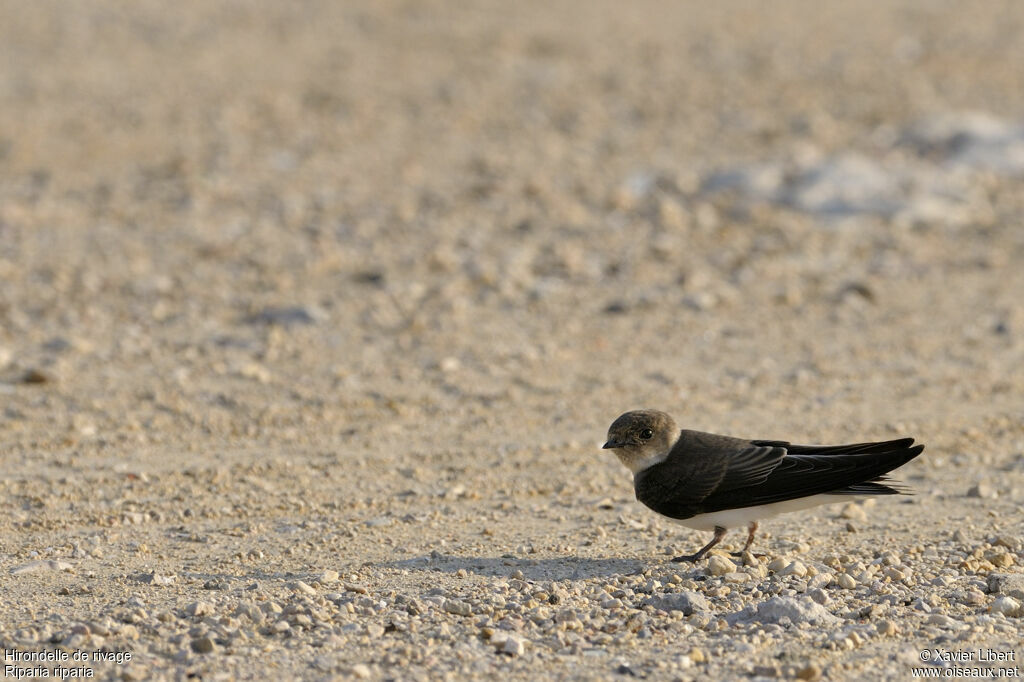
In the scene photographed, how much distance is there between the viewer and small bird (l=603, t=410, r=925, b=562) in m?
5.36

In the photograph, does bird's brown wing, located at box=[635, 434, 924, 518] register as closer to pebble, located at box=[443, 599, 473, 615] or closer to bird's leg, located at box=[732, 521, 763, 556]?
bird's leg, located at box=[732, 521, 763, 556]

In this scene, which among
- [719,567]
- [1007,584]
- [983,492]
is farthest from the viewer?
[983,492]

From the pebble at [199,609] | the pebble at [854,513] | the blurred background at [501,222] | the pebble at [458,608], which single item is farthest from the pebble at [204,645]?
the pebble at [854,513]

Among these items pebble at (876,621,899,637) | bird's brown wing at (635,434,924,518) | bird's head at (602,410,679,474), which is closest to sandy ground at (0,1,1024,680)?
pebble at (876,621,899,637)

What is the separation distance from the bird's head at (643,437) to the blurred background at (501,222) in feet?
5.62

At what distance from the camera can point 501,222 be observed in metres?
11.5

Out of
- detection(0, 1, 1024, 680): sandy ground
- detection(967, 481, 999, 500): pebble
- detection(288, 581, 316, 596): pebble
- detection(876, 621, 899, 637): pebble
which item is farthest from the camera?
detection(967, 481, 999, 500): pebble

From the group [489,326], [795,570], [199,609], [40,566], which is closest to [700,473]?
[795,570]

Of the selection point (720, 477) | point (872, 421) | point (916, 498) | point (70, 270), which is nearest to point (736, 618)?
point (720, 477)

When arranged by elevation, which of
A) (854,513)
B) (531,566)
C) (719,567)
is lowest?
(531,566)

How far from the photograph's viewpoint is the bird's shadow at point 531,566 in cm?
552

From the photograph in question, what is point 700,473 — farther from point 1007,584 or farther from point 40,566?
point 40,566

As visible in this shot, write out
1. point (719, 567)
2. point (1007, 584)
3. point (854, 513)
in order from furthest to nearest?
point (854, 513) < point (719, 567) < point (1007, 584)

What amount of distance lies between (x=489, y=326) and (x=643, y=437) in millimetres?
3743
